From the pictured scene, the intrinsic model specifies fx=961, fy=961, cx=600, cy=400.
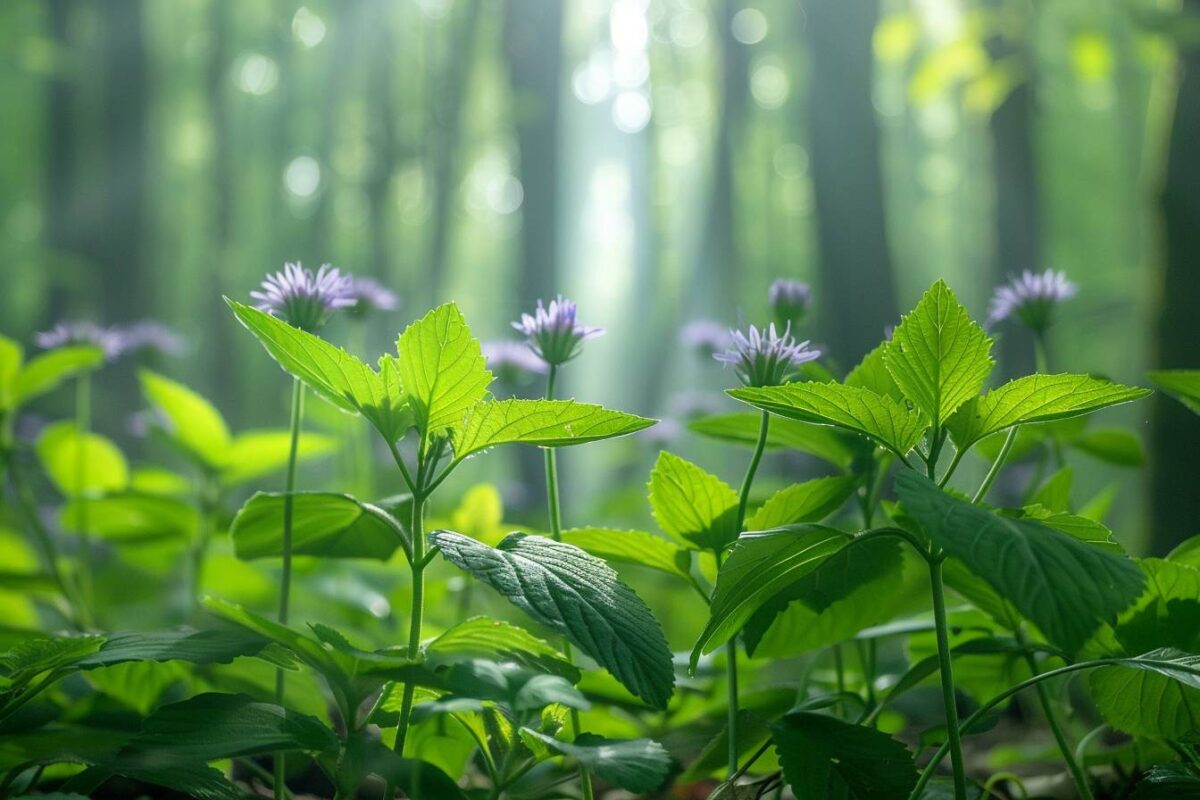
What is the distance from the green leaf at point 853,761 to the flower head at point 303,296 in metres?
0.69

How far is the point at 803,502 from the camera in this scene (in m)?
1.09

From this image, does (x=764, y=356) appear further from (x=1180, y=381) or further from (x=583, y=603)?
(x=1180, y=381)

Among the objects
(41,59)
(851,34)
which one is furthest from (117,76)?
(851,34)

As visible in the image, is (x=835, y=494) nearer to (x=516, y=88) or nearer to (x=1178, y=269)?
(x=1178, y=269)

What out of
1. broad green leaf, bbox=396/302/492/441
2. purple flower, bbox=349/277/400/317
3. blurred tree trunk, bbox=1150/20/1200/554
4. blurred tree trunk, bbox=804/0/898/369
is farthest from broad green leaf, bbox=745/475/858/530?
blurred tree trunk, bbox=804/0/898/369

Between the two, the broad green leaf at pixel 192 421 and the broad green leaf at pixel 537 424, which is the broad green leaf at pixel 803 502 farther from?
the broad green leaf at pixel 192 421

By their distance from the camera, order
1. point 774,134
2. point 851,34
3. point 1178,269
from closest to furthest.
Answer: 1. point 1178,269
2. point 851,34
3. point 774,134

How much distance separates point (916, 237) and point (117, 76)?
15653 mm

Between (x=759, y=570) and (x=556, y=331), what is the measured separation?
40 cm

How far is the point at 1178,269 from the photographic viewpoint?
7.25 feet

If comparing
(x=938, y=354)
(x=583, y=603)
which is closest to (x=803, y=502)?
(x=938, y=354)

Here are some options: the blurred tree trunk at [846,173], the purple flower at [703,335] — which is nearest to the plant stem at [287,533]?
the purple flower at [703,335]

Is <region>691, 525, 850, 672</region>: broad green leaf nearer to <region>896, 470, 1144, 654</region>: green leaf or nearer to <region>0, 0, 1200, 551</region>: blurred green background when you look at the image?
<region>896, 470, 1144, 654</region>: green leaf

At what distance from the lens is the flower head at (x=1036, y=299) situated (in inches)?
50.6
